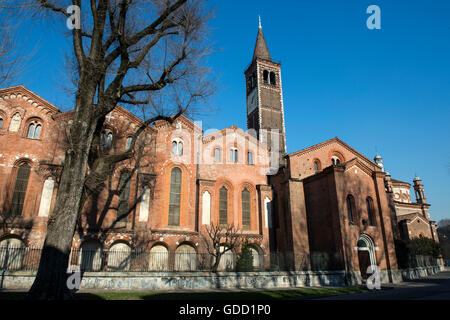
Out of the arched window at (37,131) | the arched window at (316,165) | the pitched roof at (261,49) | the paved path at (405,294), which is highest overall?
the pitched roof at (261,49)

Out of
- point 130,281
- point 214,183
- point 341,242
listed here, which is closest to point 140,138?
point 214,183

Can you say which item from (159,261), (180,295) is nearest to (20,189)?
(159,261)

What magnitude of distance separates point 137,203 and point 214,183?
6.85m

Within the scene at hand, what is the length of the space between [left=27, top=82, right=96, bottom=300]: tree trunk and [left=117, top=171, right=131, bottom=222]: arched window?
11478 mm

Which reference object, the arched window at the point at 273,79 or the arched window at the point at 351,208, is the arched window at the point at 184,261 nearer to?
the arched window at the point at 351,208

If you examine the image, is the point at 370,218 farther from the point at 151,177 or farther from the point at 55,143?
the point at 55,143

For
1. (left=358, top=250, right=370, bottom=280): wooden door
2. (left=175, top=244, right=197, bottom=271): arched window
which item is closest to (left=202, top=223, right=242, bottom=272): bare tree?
(left=175, top=244, right=197, bottom=271): arched window

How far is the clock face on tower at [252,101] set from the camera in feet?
153

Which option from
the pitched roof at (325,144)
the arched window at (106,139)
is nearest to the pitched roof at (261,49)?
the pitched roof at (325,144)

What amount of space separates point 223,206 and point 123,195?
8.43 metres

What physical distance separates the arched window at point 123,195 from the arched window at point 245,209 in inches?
394

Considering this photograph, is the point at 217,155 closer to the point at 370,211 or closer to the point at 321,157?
the point at 321,157

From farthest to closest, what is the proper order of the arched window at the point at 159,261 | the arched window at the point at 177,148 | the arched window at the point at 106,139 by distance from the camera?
the arched window at the point at 177,148
the arched window at the point at 106,139
the arched window at the point at 159,261

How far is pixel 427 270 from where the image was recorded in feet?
102
